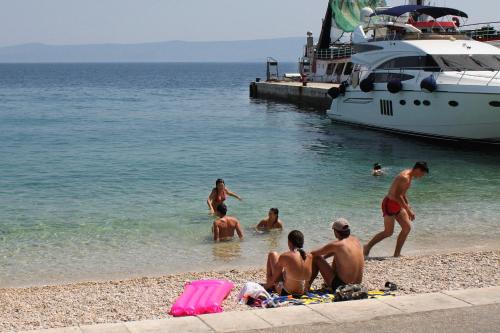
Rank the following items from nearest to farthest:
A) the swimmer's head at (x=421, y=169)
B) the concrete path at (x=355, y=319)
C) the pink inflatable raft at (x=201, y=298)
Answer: the concrete path at (x=355, y=319) < the pink inflatable raft at (x=201, y=298) < the swimmer's head at (x=421, y=169)

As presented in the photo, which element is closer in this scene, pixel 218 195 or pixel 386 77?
pixel 218 195

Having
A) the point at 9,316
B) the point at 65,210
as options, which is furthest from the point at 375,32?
the point at 9,316

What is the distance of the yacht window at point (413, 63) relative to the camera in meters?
27.4

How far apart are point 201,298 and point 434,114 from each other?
20777mm

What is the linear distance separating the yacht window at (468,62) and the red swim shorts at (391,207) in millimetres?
17244

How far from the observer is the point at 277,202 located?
58.9 ft

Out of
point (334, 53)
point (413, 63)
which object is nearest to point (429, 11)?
point (413, 63)

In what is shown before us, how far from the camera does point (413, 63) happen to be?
28.4 meters

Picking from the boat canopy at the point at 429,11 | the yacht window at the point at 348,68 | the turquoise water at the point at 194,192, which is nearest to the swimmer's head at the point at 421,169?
the turquoise water at the point at 194,192

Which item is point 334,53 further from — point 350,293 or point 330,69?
point 350,293

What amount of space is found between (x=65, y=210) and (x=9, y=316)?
8.60 m

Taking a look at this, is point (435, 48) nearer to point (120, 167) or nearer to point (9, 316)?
Answer: point (120, 167)

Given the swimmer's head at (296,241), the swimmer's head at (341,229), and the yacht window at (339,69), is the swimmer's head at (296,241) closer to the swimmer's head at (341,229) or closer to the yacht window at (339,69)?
the swimmer's head at (341,229)

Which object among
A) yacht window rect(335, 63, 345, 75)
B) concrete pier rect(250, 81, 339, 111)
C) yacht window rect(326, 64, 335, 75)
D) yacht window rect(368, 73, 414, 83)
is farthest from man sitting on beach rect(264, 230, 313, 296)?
yacht window rect(326, 64, 335, 75)
